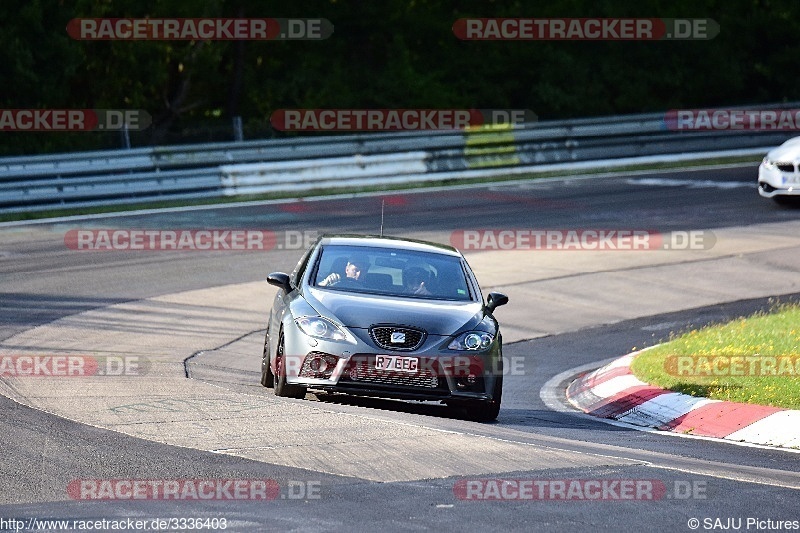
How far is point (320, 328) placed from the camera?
10.9m

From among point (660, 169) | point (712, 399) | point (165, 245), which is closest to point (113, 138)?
point (165, 245)

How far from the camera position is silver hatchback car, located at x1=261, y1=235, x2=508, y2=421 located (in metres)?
10.7

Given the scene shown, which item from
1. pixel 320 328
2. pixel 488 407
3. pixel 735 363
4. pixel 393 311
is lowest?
pixel 488 407

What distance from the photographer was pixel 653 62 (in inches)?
1451

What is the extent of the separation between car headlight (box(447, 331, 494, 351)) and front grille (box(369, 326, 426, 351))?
0.28m

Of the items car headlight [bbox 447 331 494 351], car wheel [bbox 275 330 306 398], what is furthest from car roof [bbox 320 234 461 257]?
car headlight [bbox 447 331 494 351]

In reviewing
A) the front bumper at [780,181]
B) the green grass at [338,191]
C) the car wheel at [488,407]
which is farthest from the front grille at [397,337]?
the front bumper at [780,181]

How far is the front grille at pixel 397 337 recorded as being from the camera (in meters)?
10.8

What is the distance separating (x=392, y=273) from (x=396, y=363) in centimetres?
148

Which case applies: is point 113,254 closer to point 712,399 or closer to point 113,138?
point 113,138

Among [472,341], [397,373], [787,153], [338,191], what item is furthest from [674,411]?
[338,191]

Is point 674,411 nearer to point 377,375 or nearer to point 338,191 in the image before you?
point 377,375

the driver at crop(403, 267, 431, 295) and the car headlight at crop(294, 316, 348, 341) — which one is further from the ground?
the driver at crop(403, 267, 431, 295)

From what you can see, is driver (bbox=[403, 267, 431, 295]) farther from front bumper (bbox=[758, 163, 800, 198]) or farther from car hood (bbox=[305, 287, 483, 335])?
front bumper (bbox=[758, 163, 800, 198])
